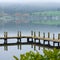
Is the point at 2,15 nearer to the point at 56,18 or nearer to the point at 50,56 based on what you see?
the point at 56,18

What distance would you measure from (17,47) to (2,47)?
7.20 ft

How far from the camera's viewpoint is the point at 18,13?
167625 millimetres

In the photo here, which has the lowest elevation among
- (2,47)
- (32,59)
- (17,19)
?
(17,19)

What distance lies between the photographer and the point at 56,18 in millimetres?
149625

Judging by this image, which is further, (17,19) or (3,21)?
(17,19)

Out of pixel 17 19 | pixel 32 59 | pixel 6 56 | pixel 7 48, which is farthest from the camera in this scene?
pixel 17 19

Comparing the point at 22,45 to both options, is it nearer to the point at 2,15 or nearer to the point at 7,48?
the point at 7,48

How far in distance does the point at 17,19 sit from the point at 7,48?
123m

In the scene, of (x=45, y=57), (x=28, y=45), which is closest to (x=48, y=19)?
(x=28, y=45)

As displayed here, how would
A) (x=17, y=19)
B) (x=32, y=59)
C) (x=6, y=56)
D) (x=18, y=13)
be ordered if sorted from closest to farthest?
(x=32, y=59) → (x=6, y=56) → (x=17, y=19) → (x=18, y=13)

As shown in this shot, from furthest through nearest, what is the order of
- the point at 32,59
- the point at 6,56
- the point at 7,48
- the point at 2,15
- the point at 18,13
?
the point at 18,13 → the point at 2,15 → the point at 7,48 → the point at 6,56 → the point at 32,59

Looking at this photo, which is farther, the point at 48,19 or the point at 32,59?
the point at 48,19

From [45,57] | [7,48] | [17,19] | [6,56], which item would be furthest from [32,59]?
[17,19]

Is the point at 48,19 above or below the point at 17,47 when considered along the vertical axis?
below
